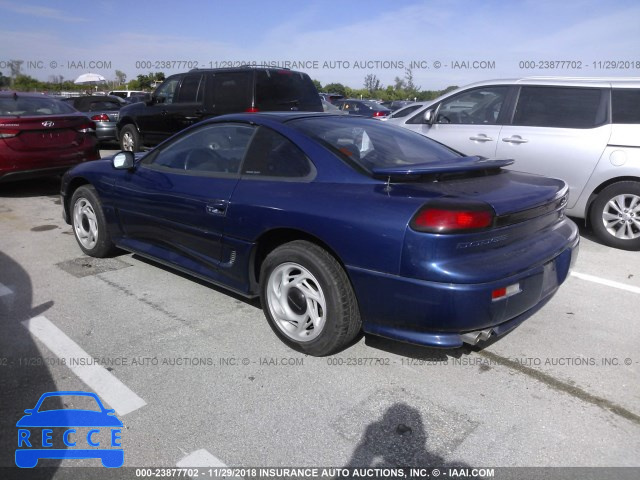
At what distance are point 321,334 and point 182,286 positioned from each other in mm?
1670

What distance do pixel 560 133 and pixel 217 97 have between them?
5.58m

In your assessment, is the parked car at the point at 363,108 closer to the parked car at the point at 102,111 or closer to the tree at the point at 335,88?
the parked car at the point at 102,111

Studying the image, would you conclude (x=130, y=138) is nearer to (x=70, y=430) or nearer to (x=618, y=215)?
(x=618, y=215)

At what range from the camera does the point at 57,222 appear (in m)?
6.26

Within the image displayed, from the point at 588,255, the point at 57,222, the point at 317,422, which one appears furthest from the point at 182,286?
the point at 588,255

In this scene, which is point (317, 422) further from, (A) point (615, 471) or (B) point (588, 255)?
(B) point (588, 255)

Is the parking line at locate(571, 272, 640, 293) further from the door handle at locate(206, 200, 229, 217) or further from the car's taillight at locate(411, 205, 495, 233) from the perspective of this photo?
the door handle at locate(206, 200, 229, 217)

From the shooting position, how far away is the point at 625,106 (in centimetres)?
530

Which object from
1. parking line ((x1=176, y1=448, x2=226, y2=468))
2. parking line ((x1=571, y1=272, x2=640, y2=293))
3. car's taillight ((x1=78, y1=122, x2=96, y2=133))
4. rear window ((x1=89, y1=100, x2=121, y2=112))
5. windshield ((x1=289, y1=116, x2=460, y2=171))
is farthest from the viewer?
rear window ((x1=89, y1=100, x2=121, y2=112))

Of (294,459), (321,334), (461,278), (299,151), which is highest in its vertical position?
(299,151)

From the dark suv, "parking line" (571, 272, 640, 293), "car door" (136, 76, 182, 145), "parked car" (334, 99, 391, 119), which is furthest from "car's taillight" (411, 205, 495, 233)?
"parked car" (334, 99, 391, 119)

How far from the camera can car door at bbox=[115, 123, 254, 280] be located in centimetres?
351

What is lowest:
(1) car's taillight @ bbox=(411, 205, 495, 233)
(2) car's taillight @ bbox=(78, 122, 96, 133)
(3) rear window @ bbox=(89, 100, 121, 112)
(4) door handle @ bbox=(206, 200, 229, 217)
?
(4) door handle @ bbox=(206, 200, 229, 217)

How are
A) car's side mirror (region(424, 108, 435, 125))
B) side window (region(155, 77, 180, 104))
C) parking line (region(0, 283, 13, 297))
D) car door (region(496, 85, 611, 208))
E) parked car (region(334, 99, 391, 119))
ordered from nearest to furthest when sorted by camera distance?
parking line (region(0, 283, 13, 297)), car door (region(496, 85, 611, 208)), car's side mirror (region(424, 108, 435, 125)), side window (region(155, 77, 180, 104)), parked car (region(334, 99, 391, 119))
